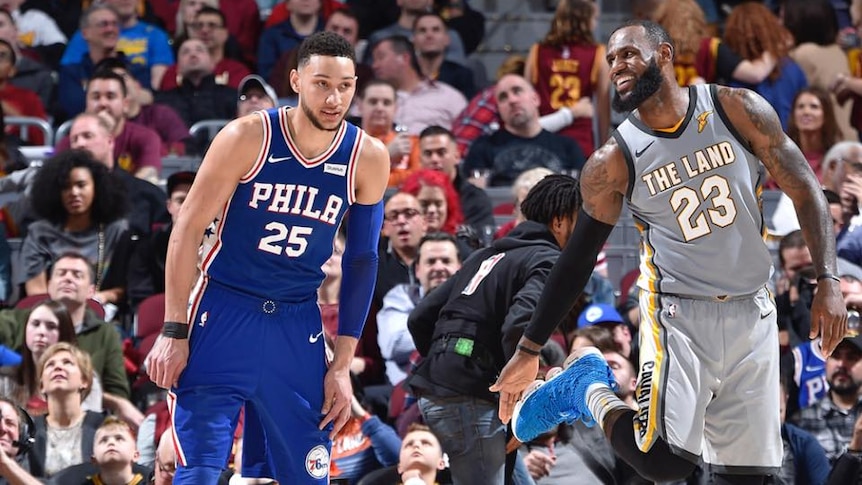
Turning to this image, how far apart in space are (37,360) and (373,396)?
1.96m

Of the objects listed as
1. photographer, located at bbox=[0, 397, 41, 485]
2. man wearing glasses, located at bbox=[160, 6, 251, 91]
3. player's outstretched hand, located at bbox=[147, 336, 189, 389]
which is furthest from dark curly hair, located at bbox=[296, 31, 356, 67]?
man wearing glasses, located at bbox=[160, 6, 251, 91]

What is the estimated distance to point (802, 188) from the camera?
5.50m

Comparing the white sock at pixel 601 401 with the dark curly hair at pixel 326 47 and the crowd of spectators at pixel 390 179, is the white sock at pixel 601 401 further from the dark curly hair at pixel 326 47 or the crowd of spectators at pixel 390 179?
the dark curly hair at pixel 326 47

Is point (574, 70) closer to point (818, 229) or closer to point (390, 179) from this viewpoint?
point (390, 179)

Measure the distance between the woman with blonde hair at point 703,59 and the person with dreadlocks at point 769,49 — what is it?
2.6 inches

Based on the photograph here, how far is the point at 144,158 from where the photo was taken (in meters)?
10.5

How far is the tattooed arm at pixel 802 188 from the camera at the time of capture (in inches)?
211

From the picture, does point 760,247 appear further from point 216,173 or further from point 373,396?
point 373,396

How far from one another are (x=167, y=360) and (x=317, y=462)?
705mm

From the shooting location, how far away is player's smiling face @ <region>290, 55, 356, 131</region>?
18.0 ft

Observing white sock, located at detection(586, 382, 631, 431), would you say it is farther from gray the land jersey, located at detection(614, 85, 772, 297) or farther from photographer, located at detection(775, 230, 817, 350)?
photographer, located at detection(775, 230, 817, 350)

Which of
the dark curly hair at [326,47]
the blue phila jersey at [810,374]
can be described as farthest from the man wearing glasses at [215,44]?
the dark curly hair at [326,47]

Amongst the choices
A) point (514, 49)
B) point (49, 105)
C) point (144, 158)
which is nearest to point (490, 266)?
point (144, 158)

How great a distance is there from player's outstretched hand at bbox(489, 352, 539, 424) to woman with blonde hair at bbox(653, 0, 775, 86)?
5.89m
